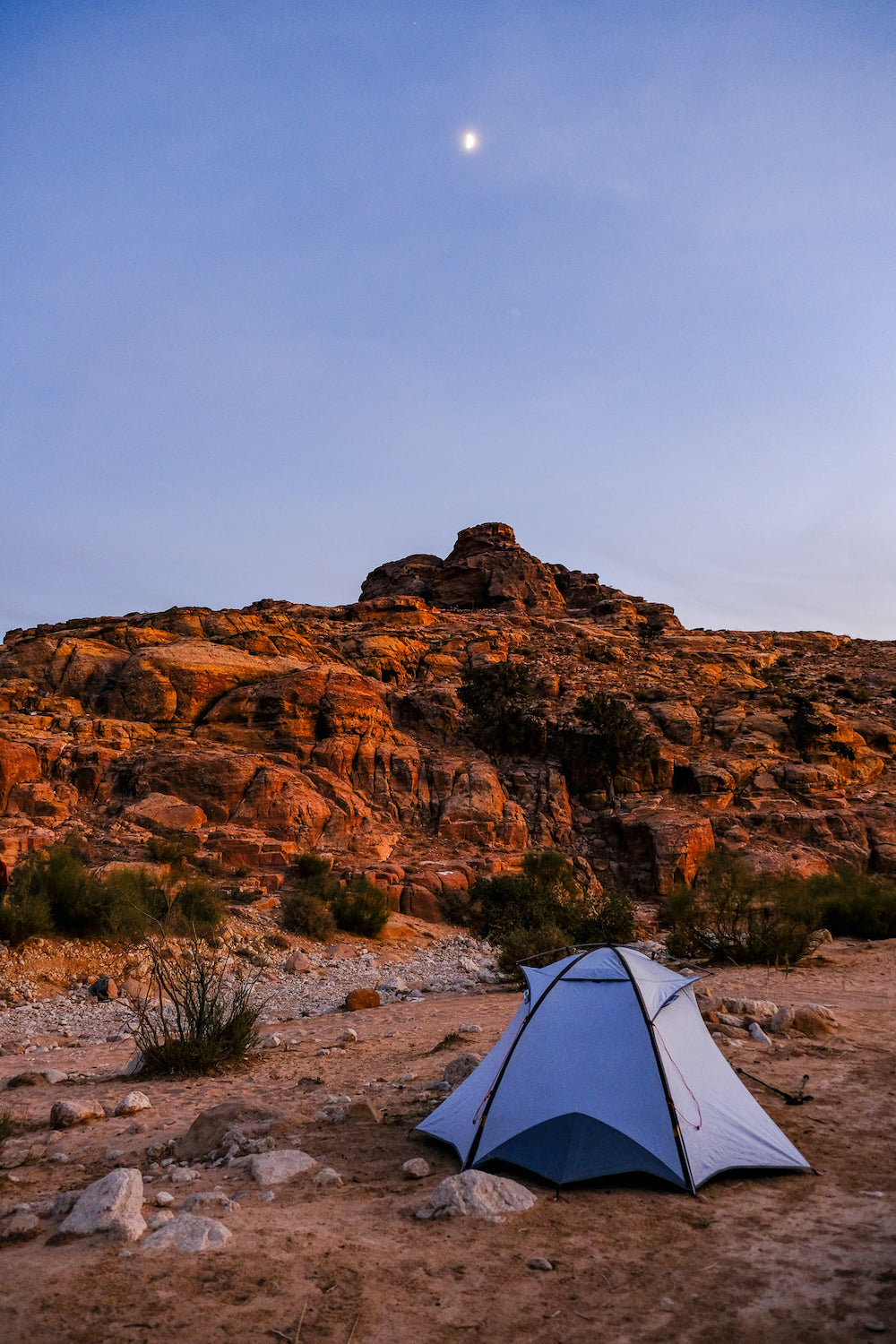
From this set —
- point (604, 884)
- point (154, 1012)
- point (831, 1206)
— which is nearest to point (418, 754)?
point (604, 884)

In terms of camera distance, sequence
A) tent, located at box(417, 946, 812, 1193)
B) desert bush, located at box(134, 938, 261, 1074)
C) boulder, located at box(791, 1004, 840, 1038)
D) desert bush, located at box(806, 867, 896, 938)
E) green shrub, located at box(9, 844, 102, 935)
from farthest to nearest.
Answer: desert bush, located at box(806, 867, 896, 938)
green shrub, located at box(9, 844, 102, 935)
boulder, located at box(791, 1004, 840, 1038)
desert bush, located at box(134, 938, 261, 1074)
tent, located at box(417, 946, 812, 1193)

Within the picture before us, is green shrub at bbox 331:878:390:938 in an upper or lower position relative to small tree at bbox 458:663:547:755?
lower

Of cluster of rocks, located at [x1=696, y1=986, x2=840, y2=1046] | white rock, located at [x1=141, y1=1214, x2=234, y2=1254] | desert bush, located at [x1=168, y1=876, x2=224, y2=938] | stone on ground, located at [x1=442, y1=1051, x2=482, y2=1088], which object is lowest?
desert bush, located at [x1=168, y1=876, x2=224, y2=938]

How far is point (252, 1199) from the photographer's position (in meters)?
5.03

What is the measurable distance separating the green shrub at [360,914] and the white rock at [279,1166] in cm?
1288

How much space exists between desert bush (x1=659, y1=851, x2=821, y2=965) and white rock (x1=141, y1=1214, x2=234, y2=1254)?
499 inches

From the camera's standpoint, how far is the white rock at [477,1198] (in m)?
4.79

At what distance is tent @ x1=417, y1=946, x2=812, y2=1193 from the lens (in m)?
5.34

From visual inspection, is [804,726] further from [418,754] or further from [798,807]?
[418,754]

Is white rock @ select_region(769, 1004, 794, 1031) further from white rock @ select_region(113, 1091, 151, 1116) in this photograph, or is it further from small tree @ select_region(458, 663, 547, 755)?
small tree @ select_region(458, 663, 547, 755)

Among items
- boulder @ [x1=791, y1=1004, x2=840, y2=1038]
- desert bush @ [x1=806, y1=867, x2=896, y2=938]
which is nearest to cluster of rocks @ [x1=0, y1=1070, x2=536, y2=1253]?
boulder @ [x1=791, y1=1004, x2=840, y2=1038]

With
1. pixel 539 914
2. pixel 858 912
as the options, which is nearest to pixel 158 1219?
pixel 539 914

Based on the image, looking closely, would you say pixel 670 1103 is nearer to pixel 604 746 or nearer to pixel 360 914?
pixel 360 914

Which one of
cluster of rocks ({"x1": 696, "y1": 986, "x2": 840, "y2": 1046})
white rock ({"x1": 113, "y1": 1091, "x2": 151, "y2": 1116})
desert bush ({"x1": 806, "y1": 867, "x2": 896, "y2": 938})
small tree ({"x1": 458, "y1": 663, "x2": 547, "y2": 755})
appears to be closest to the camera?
white rock ({"x1": 113, "y1": 1091, "x2": 151, "y2": 1116})
